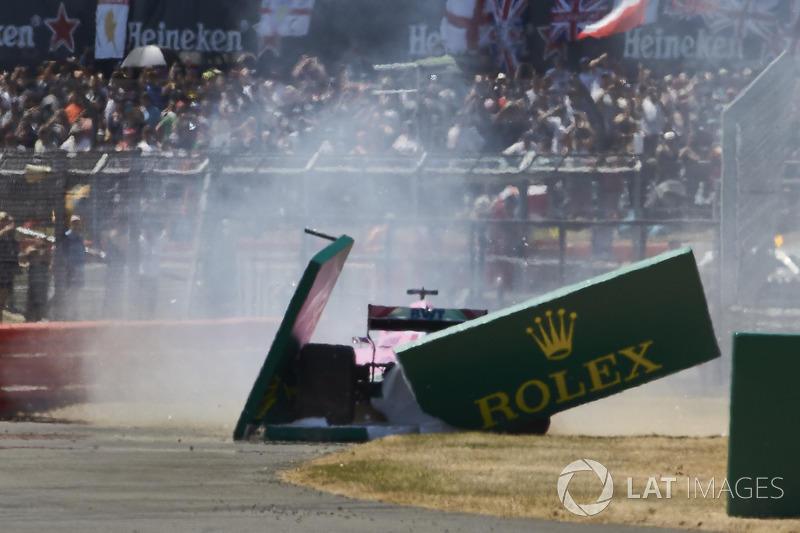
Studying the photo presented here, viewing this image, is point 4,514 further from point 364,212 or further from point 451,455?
point 364,212

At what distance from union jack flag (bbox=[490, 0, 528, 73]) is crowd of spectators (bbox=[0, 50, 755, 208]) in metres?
0.36

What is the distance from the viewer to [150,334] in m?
12.8

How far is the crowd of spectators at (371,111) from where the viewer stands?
1541 cm

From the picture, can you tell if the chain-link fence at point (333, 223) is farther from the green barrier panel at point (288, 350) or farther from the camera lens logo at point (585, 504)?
the camera lens logo at point (585, 504)

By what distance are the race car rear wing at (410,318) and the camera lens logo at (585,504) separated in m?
2.73

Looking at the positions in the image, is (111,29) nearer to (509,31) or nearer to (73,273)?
(509,31)

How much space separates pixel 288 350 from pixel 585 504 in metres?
3.13

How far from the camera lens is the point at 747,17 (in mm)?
15336

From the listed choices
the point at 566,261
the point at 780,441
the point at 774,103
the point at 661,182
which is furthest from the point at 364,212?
the point at 780,441

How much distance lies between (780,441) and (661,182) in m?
7.48

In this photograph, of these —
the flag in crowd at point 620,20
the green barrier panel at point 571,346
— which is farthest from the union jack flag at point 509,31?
the green barrier panel at point 571,346

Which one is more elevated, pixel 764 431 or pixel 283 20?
pixel 283 20

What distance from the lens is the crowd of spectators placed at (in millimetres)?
Result: 15406

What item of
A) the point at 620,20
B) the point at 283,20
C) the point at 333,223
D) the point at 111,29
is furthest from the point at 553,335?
the point at 111,29
